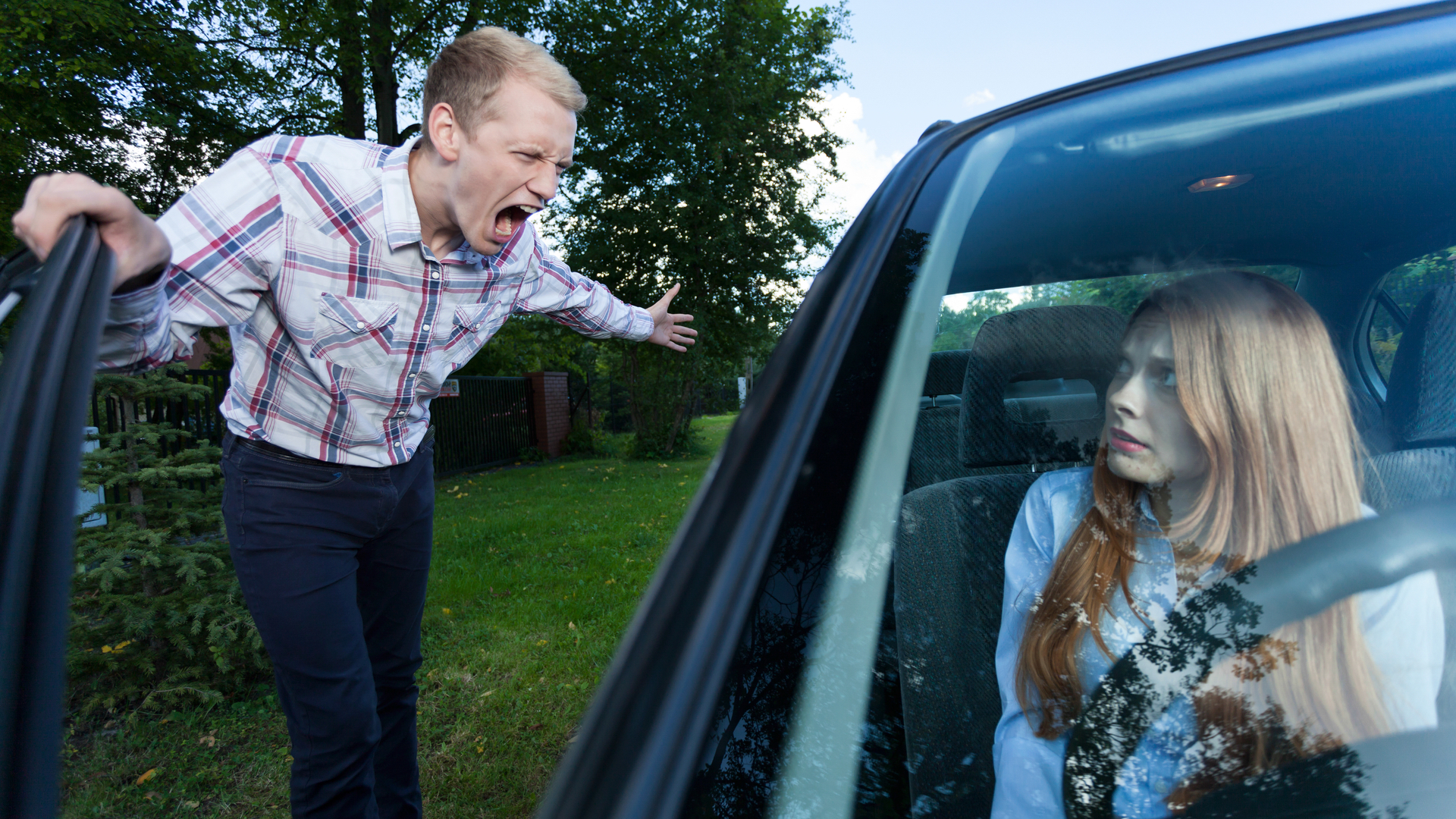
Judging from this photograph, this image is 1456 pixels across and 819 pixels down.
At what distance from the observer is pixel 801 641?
2.55 feet

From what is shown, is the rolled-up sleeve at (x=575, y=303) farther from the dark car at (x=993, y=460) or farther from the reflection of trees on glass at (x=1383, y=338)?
the reflection of trees on glass at (x=1383, y=338)

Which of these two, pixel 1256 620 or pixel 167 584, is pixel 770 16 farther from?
pixel 1256 620

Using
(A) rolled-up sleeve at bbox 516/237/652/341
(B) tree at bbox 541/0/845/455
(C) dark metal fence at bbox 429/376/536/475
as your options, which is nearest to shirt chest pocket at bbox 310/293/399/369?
(A) rolled-up sleeve at bbox 516/237/652/341

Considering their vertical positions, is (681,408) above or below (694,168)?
below

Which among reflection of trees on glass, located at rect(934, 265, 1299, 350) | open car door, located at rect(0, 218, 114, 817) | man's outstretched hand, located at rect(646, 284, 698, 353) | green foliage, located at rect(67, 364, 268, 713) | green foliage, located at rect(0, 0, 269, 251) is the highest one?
green foliage, located at rect(0, 0, 269, 251)

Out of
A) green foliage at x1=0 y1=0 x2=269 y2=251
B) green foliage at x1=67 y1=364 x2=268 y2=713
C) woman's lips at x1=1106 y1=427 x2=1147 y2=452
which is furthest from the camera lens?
green foliage at x1=0 y1=0 x2=269 y2=251

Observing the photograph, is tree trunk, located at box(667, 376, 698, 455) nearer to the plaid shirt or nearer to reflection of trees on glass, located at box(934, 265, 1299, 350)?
the plaid shirt

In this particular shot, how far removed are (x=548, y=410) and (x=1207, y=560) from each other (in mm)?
17286

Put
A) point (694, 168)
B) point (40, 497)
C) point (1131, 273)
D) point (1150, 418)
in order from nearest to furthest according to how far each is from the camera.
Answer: point (40, 497)
point (1150, 418)
point (1131, 273)
point (694, 168)

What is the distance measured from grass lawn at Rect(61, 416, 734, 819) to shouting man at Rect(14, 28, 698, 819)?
1.52 ft

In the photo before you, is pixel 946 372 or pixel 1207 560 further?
pixel 946 372

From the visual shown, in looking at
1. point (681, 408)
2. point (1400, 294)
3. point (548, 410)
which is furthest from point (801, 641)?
point (548, 410)

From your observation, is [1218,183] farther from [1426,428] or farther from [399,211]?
[399,211]

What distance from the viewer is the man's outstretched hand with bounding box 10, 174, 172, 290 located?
77cm
